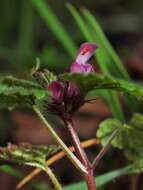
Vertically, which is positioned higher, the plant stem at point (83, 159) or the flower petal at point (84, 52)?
the flower petal at point (84, 52)

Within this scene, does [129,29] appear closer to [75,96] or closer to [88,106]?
[88,106]

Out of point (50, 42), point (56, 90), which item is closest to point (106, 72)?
point (56, 90)

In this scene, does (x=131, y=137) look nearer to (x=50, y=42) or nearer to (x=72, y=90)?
(x=72, y=90)

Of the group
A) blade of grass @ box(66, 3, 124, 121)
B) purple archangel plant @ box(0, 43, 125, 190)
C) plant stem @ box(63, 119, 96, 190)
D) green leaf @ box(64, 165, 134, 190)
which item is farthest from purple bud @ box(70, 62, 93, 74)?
blade of grass @ box(66, 3, 124, 121)

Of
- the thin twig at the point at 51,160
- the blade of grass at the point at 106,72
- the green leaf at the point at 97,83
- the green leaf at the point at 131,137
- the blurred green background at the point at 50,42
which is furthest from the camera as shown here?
the blurred green background at the point at 50,42

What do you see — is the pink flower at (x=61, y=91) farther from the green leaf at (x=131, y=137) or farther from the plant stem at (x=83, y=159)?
the green leaf at (x=131, y=137)

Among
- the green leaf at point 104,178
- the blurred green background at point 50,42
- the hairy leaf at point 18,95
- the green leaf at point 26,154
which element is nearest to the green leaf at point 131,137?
the green leaf at point 104,178
